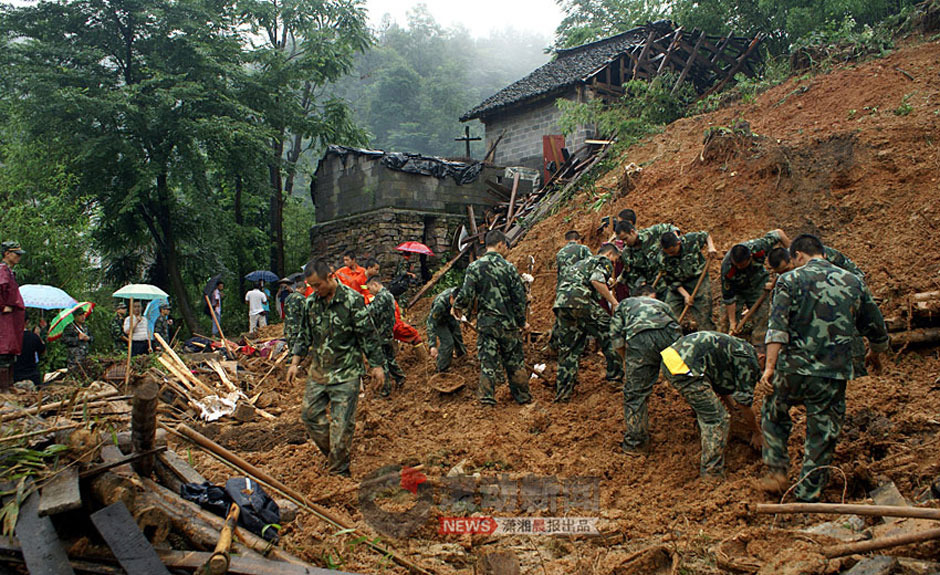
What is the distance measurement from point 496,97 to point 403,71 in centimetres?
3029

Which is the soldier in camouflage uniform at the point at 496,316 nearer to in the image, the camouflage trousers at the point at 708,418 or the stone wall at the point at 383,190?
the camouflage trousers at the point at 708,418

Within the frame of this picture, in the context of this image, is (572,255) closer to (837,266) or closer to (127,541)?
(837,266)

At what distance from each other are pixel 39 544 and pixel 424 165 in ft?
48.4

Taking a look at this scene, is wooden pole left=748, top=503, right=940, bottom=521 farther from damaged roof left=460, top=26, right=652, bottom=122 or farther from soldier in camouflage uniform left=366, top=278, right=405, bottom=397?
damaged roof left=460, top=26, right=652, bottom=122

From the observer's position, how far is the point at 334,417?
562 cm

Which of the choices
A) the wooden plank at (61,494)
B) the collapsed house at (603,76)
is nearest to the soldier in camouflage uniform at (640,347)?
the wooden plank at (61,494)

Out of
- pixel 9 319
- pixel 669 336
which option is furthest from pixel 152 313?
pixel 669 336

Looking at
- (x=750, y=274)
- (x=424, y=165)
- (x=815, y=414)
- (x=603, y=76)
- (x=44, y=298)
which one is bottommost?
(x=815, y=414)

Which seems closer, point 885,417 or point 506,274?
point 885,417

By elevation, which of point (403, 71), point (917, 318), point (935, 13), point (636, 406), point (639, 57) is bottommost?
point (636, 406)

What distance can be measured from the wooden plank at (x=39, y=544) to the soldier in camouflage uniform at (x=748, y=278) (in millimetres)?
6108

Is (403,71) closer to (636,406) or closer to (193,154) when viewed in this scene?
(193,154)

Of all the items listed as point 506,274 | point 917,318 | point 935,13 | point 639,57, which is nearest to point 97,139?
point 506,274

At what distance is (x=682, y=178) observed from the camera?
11.2 m
